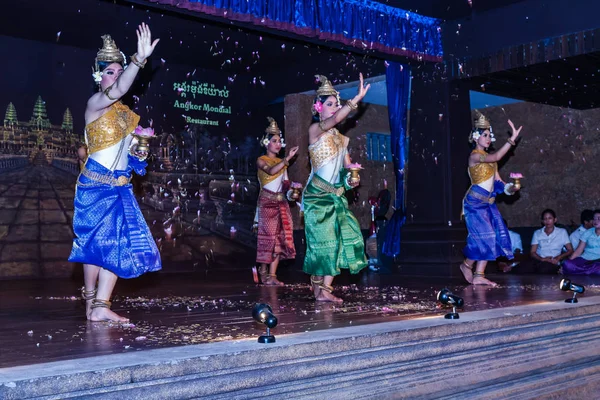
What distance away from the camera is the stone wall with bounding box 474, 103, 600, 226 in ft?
33.5

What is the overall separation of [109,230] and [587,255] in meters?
6.00

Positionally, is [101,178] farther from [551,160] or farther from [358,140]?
[358,140]

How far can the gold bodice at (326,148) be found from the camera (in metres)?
4.89

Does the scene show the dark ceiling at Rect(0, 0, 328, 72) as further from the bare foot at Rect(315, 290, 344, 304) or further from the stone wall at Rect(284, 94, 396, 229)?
the bare foot at Rect(315, 290, 344, 304)

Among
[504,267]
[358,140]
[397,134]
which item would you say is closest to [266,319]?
[397,134]

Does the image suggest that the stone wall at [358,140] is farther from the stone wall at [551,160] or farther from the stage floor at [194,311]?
the stage floor at [194,311]

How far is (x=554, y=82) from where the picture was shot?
889cm

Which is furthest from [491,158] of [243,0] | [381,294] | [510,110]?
[510,110]

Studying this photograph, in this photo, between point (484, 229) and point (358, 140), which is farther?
point (358, 140)

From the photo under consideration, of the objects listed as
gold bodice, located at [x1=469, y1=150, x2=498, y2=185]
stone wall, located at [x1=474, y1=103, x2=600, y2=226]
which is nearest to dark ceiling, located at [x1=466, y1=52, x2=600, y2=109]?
stone wall, located at [x1=474, y1=103, x2=600, y2=226]

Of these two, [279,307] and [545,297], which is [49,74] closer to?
[279,307]

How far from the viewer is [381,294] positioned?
5.41 metres

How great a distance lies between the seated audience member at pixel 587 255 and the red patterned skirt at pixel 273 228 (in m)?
3.18

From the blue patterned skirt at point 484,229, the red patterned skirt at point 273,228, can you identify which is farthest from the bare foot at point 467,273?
the red patterned skirt at point 273,228
